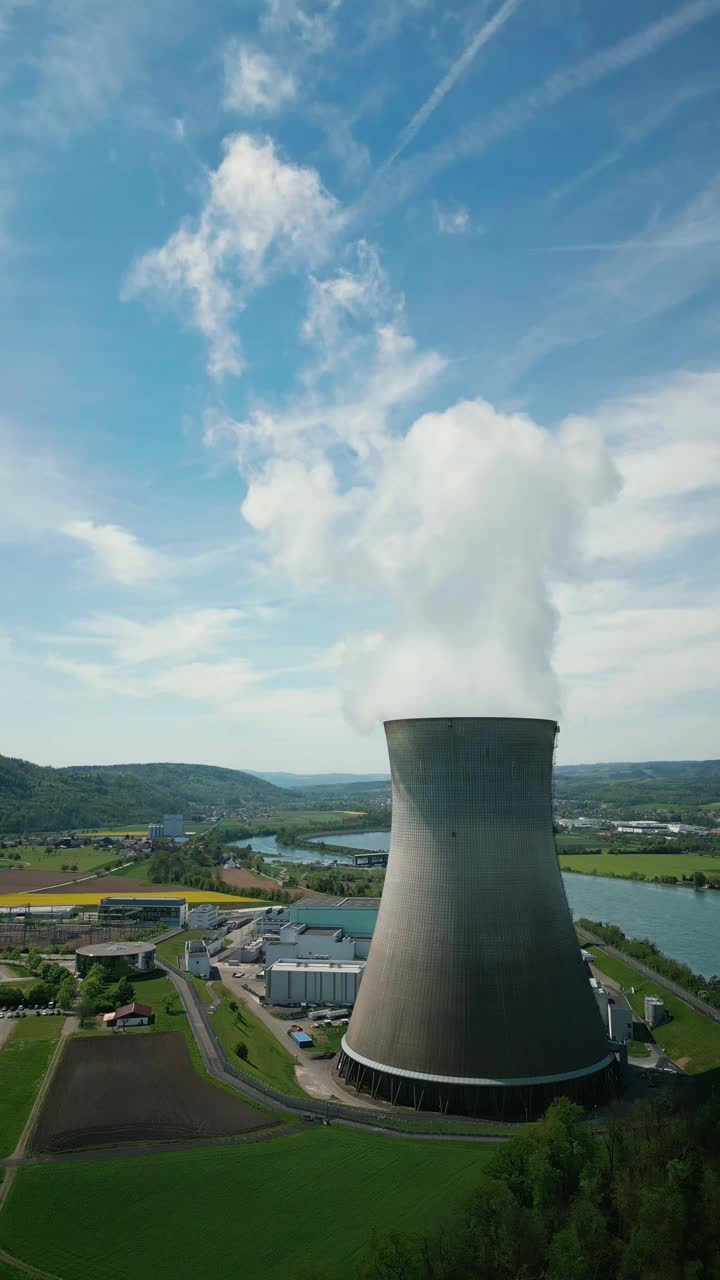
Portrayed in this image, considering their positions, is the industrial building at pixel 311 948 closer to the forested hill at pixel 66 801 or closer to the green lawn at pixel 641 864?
the green lawn at pixel 641 864

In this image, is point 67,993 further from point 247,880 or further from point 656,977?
point 247,880

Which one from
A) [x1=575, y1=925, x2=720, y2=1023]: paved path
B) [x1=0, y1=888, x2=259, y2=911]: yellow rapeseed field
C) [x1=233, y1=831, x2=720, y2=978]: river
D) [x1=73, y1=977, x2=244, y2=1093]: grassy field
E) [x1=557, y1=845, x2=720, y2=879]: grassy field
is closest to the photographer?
[x1=73, y1=977, x2=244, y2=1093]: grassy field

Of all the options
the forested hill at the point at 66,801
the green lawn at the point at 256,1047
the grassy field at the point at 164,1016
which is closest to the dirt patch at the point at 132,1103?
the grassy field at the point at 164,1016

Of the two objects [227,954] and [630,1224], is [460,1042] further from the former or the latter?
[227,954]

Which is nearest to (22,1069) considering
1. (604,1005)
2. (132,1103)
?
(132,1103)

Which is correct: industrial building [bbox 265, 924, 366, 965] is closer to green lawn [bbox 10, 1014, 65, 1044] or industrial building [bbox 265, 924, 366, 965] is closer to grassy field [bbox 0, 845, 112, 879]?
green lawn [bbox 10, 1014, 65, 1044]

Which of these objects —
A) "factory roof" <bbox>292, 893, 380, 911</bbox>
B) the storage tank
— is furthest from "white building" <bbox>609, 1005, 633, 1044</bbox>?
"factory roof" <bbox>292, 893, 380, 911</bbox>

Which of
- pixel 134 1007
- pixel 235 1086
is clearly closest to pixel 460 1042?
pixel 235 1086
